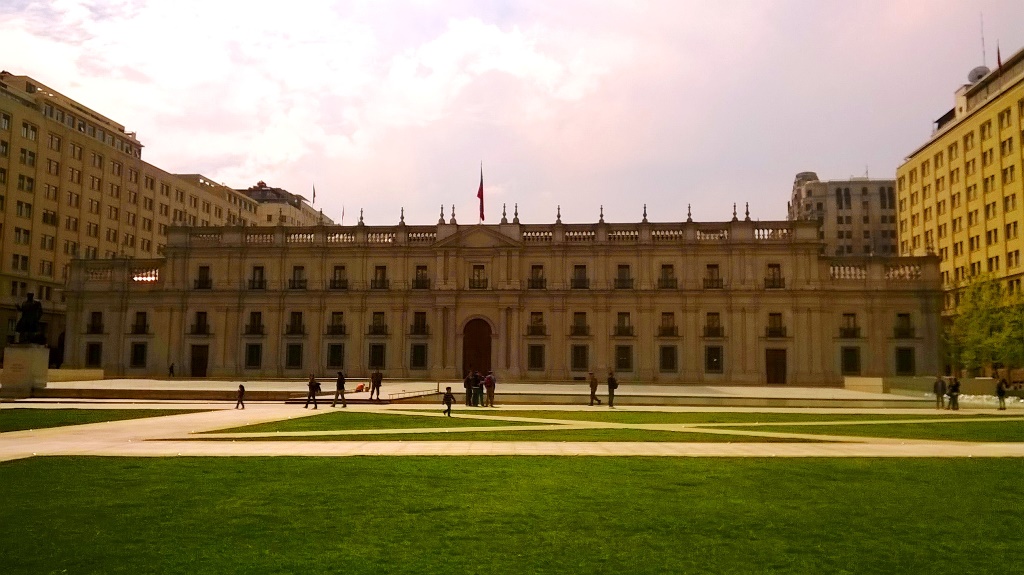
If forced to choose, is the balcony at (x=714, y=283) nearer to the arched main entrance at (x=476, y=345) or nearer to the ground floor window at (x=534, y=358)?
the ground floor window at (x=534, y=358)

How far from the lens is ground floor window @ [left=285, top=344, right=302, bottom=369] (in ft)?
184

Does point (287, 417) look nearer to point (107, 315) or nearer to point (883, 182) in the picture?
point (107, 315)

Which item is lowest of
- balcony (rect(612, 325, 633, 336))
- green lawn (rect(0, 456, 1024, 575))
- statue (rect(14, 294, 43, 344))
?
green lawn (rect(0, 456, 1024, 575))

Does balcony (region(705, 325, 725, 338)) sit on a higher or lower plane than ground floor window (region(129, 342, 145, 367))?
higher

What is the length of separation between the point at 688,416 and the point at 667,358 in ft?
96.9

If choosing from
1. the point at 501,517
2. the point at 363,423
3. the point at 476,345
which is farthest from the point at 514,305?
the point at 501,517

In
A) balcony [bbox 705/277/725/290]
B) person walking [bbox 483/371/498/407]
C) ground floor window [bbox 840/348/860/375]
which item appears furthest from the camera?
balcony [bbox 705/277/725/290]

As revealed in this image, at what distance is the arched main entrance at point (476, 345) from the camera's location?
5528cm

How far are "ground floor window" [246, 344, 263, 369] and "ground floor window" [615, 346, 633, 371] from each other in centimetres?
2632

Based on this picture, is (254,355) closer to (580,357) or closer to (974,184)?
(580,357)

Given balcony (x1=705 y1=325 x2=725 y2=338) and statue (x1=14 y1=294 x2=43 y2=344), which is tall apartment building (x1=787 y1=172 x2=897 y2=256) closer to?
balcony (x1=705 y1=325 x2=725 y2=338)

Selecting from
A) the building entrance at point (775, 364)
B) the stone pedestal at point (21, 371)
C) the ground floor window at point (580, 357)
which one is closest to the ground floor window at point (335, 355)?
the ground floor window at point (580, 357)

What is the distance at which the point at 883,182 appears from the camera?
112 metres

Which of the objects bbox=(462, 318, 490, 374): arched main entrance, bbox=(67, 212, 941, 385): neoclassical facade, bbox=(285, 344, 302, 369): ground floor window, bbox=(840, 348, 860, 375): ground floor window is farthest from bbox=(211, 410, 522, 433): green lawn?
bbox=(840, 348, 860, 375): ground floor window
